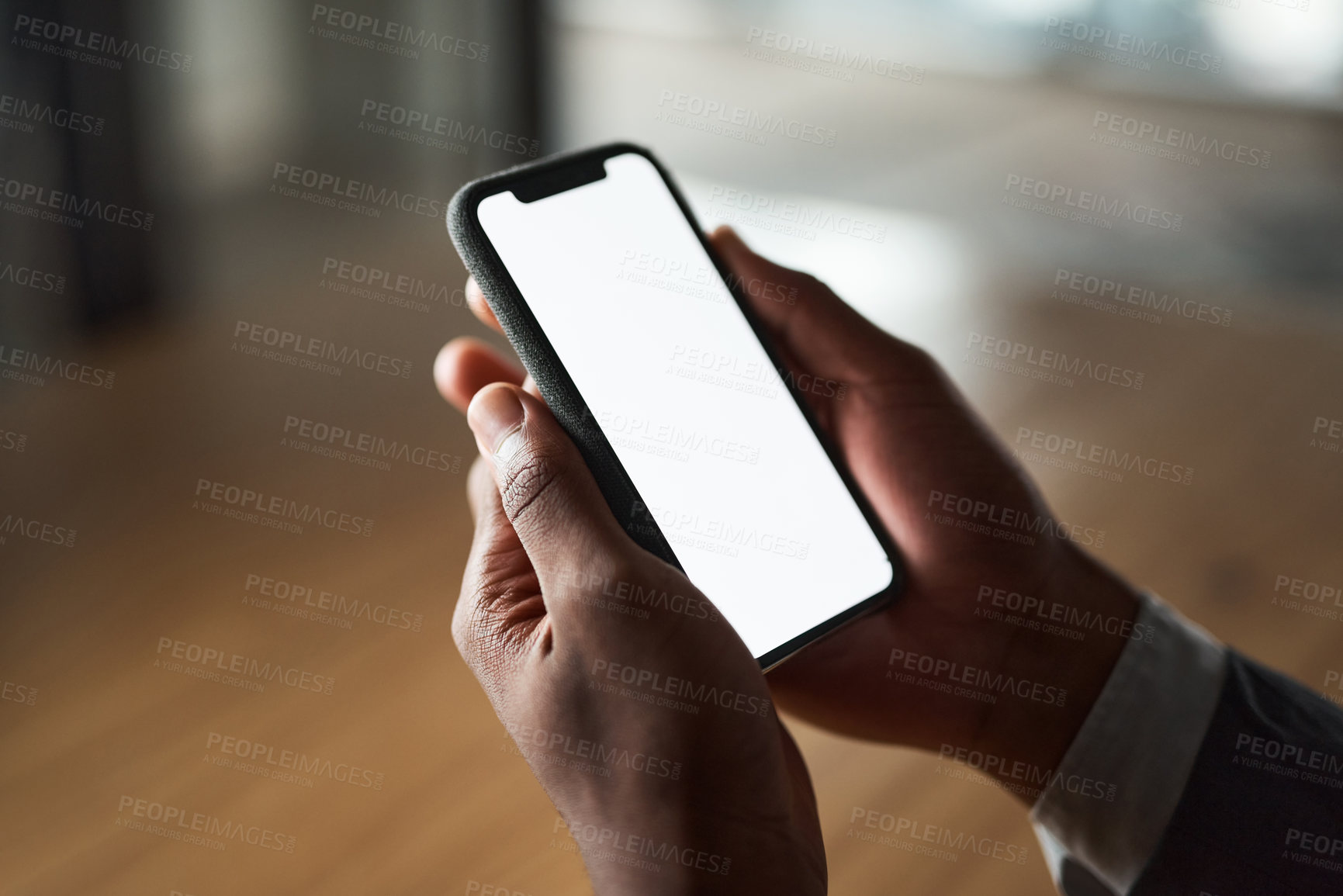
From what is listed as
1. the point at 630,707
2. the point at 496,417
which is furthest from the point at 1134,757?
the point at 496,417

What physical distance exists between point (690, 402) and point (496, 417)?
167mm

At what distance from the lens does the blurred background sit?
3.58 feet

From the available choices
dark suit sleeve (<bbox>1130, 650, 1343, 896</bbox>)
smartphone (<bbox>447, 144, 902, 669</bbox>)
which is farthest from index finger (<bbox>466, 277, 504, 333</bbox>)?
dark suit sleeve (<bbox>1130, 650, 1343, 896</bbox>)

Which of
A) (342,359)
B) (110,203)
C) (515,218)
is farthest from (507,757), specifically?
(110,203)

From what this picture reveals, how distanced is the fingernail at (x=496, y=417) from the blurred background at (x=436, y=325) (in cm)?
52

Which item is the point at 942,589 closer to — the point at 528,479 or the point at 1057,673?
the point at 1057,673

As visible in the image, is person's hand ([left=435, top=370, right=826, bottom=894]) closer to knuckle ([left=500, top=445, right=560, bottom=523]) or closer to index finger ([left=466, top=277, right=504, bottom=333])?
knuckle ([left=500, top=445, right=560, bottom=523])

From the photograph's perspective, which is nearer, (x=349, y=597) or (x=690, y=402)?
(x=690, y=402)

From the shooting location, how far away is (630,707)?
2.09 ft

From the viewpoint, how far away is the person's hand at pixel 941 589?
0.88m

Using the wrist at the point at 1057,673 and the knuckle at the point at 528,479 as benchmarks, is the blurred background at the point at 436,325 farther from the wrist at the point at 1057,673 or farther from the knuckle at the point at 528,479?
the knuckle at the point at 528,479

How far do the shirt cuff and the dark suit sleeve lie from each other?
12 millimetres

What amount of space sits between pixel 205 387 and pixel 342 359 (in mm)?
228

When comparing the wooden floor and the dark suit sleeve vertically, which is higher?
the dark suit sleeve
